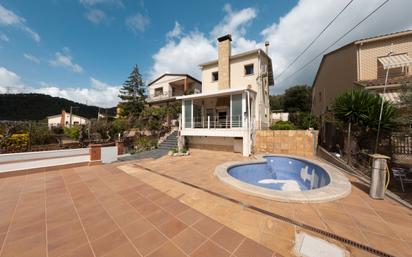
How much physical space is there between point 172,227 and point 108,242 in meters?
1.14

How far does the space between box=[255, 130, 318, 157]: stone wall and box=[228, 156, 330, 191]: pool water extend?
1.65 meters

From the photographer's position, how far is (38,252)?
2596 millimetres

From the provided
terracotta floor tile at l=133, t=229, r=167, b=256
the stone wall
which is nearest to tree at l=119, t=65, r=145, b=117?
the stone wall

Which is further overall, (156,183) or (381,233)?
(156,183)

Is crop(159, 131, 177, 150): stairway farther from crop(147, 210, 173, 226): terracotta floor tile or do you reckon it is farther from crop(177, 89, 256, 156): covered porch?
crop(147, 210, 173, 226): terracotta floor tile

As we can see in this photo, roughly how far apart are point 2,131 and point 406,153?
2329 centimetres

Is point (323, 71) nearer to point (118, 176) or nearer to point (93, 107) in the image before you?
point (118, 176)

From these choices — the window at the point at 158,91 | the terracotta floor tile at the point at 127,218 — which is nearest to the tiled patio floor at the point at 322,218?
the terracotta floor tile at the point at 127,218

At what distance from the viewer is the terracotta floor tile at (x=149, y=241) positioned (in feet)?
8.64

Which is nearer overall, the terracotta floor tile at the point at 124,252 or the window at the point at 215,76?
the terracotta floor tile at the point at 124,252

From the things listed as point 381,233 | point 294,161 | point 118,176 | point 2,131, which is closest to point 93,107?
point 2,131

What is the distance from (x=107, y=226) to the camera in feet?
10.7

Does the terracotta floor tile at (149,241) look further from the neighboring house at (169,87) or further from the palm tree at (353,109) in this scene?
the neighboring house at (169,87)

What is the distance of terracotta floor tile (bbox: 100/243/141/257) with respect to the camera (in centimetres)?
252
